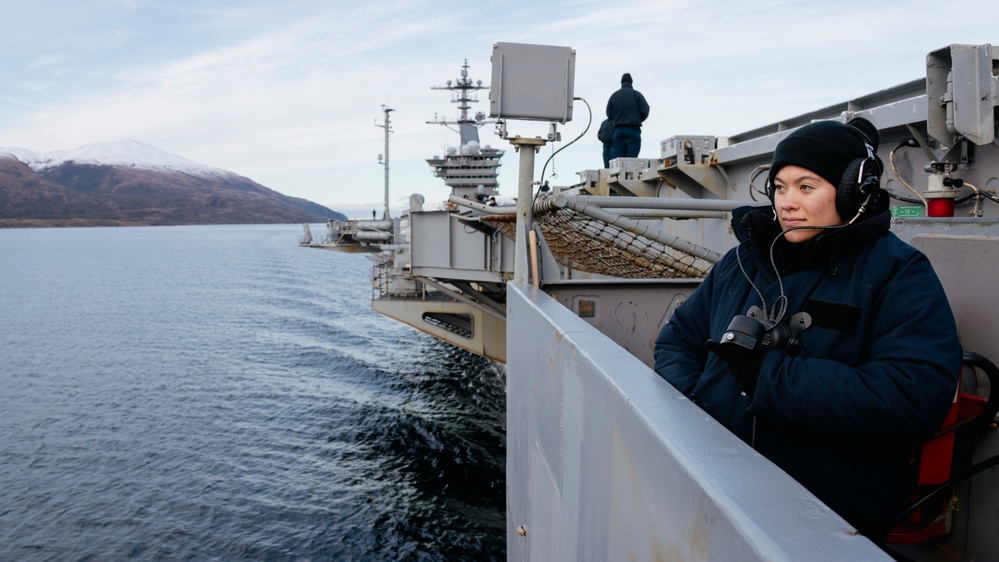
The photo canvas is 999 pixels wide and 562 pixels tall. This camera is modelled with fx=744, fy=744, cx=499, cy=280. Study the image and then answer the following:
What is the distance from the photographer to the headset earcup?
1934mm

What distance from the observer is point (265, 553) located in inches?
481

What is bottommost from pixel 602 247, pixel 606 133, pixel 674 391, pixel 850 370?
pixel 674 391

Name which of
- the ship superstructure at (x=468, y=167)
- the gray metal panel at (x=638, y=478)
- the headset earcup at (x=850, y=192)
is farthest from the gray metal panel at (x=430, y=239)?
the ship superstructure at (x=468, y=167)

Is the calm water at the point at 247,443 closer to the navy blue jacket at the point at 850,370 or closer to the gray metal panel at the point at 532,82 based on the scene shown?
the gray metal panel at the point at 532,82

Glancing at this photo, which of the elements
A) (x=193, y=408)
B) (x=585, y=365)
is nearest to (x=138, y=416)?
(x=193, y=408)

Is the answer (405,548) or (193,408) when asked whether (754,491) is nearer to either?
(405,548)

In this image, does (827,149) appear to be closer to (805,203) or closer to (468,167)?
(805,203)

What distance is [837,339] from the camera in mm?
1911

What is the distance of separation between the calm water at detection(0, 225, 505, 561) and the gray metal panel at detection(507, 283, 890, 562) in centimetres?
975

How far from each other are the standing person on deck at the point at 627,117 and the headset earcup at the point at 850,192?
462 inches

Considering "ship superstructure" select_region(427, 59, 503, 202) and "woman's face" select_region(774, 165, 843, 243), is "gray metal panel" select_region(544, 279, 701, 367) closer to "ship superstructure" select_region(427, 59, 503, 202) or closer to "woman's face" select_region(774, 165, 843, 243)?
"woman's face" select_region(774, 165, 843, 243)

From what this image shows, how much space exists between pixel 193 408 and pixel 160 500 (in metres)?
7.04

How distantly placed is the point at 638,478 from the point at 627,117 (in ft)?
41.7

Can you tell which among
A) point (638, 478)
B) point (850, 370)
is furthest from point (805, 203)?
point (638, 478)
